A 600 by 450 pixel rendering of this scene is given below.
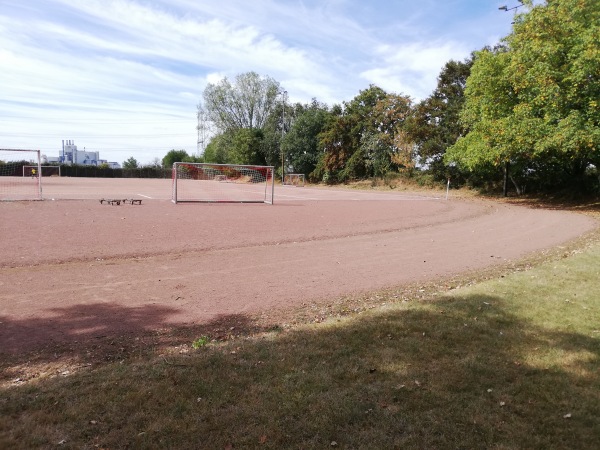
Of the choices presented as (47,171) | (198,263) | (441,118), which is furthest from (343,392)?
(47,171)

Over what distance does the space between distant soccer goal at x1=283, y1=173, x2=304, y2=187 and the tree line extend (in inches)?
62.0

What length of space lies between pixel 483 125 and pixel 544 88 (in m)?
4.41

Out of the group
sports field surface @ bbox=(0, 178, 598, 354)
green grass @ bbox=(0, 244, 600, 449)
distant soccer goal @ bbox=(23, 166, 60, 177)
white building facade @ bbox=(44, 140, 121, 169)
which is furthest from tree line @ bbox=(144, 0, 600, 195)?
white building facade @ bbox=(44, 140, 121, 169)

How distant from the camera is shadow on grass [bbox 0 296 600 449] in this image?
10.1ft

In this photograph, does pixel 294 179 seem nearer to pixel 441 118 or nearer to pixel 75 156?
pixel 441 118

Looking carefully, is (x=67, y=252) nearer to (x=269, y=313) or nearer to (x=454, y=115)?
(x=269, y=313)

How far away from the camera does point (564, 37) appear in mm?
22156

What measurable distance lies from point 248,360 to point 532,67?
24.2 metres

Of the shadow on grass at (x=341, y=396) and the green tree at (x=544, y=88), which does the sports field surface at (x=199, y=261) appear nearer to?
the shadow on grass at (x=341, y=396)

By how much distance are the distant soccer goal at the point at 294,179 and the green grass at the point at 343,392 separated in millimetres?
55044

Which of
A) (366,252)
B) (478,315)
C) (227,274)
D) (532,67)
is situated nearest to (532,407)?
(478,315)

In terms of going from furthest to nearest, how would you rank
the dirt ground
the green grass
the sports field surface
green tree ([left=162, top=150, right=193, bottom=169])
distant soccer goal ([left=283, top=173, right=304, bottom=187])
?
green tree ([left=162, top=150, right=193, bottom=169]), distant soccer goal ([left=283, top=173, right=304, bottom=187]), the sports field surface, the dirt ground, the green grass

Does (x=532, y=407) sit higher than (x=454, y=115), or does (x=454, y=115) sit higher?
(x=454, y=115)

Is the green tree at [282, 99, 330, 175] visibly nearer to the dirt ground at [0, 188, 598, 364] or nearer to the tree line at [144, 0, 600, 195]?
the tree line at [144, 0, 600, 195]
